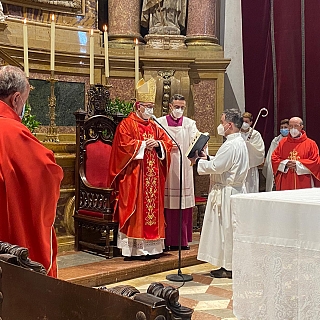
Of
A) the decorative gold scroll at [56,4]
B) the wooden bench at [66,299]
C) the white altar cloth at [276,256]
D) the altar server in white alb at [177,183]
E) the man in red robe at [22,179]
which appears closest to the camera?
the wooden bench at [66,299]

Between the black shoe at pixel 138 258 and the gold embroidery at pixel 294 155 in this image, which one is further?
the gold embroidery at pixel 294 155

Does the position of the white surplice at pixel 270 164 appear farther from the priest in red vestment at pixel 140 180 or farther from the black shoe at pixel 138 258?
the black shoe at pixel 138 258

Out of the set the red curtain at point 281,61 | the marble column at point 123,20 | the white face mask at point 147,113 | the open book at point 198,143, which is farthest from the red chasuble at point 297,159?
the marble column at point 123,20

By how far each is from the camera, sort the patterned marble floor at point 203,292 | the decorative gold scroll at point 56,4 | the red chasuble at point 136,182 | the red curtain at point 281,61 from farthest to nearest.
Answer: the red curtain at point 281,61
the decorative gold scroll at point 56,4
the red chasuble at point 136,182
the patterned marble floor at point 203,292

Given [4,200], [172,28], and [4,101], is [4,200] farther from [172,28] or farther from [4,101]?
[172,28]

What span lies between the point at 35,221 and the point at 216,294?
261 cm

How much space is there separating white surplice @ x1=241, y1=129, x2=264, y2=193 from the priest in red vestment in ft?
7.28

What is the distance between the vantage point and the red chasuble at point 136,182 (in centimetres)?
587

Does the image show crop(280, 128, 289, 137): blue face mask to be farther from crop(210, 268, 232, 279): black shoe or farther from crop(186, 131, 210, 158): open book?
crop(210, 268, 232, 279): black shoe

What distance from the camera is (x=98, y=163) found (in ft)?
20.8

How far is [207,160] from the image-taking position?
572 cm

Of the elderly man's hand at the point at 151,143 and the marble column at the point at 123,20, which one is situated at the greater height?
the marble column at the point at 123,20

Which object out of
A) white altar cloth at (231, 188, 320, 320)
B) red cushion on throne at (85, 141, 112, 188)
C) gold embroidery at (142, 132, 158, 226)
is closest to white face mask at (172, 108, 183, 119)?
gold embroidery at (142, 132, 158, 226)

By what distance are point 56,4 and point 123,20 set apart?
3.17ft
